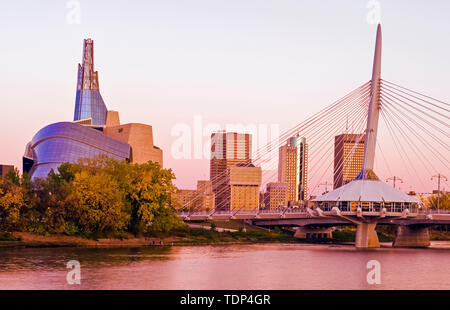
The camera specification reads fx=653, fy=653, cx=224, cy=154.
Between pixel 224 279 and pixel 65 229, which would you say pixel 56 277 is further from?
pixel 65 229

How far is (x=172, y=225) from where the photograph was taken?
263 ft

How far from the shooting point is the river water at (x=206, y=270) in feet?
140

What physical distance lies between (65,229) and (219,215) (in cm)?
2696

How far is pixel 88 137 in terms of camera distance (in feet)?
485

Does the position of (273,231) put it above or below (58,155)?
below

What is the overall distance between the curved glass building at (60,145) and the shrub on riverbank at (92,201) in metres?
61.2

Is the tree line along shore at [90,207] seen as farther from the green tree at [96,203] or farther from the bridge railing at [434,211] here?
the bridge railing at [434,211]

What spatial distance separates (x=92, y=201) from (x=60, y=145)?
75.2 metres

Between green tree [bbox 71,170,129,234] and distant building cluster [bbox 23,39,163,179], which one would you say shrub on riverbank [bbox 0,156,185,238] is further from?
distant building cluster [bbox 23,39,163,179]

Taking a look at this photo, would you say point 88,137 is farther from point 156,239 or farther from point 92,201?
point 92,201

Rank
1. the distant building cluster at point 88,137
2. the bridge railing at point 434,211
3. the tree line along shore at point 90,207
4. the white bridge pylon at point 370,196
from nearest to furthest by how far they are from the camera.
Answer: the tree line along shore at point 90,207
the white bridge pylon at point 370,196
the bridge railing at point 434,211
the distant building cluster at point 88,137

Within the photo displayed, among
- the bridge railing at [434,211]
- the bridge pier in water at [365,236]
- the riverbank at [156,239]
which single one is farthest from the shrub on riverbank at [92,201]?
the bridge railing at [434,211]

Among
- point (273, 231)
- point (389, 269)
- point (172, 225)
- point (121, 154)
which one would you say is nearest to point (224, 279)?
point (389, 269)

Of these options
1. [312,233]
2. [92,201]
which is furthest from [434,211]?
[92,201]
